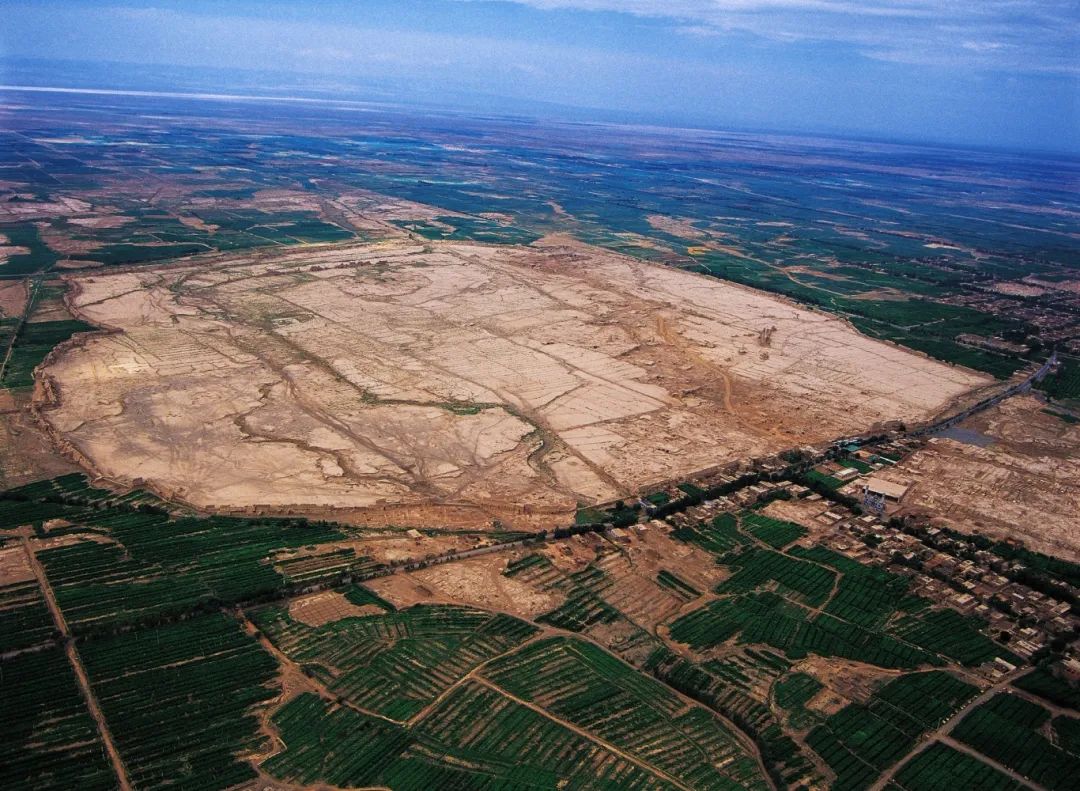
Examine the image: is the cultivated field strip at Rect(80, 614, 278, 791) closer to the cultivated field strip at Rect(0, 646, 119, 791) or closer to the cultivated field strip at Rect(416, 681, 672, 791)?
the cultivated field strip at Rect(0, 646, 119, 791)

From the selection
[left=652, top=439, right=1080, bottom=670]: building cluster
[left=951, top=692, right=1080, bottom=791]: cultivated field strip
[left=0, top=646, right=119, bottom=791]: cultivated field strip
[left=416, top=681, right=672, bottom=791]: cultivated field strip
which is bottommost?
[left=0, top=646, right=119, bottom=791]: cultivated field strip

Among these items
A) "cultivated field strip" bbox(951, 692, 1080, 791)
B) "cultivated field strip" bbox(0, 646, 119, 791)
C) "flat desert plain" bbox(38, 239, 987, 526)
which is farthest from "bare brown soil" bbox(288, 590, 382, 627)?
"cultivated field strip" bbox(951, 692, 1080, 791)

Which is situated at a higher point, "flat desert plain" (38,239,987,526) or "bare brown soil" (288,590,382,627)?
"flat desert plain" (38,239,987,526)

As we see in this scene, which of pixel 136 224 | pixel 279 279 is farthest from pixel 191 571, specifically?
pixel 136 224

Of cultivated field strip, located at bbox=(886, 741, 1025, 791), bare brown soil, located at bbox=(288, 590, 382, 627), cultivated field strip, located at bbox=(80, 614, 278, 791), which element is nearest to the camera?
cultivated field strip, located at bbox=(80, 614, 278, 791)

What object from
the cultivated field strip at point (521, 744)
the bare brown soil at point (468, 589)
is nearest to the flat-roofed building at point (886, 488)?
the bare brown soil at point (468, 589)

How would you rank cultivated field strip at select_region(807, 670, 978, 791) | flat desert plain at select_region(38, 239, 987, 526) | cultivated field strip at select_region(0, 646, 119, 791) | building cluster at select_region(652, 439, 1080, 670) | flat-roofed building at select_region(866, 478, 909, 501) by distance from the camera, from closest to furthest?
cultivated field strip at select_region(0, 646, 119, 791) → cultivated field strip at select_region(807, 670, 978, 791) → building cluster at select_region(652, 439, 1080, 670) → flat desert plain at select_region(38, 239, 987, 526) → flat-roofed building at select_region(866, 478, 909, 501)

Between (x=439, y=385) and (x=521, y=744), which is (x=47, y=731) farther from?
(x=439, y=385)

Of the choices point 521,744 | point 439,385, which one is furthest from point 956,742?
point 439,385
